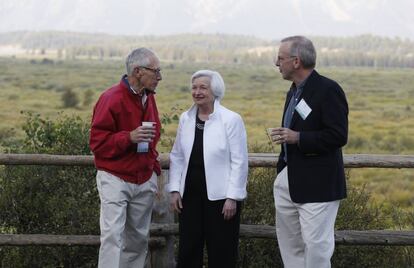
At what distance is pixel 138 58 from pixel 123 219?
2.95 feet

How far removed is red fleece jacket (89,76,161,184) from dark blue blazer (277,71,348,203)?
838 mm

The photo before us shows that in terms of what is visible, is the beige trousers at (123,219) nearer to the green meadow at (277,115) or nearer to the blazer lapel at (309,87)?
the blazer lapel at (309,87)

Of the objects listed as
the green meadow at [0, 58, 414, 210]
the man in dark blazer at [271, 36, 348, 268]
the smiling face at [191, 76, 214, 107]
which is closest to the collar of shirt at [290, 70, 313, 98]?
the man in dark blazer at [271, 36, 348, 268]

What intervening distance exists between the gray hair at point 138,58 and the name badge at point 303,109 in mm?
850

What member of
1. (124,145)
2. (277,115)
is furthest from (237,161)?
(277,115)

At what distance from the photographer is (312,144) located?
145 inches

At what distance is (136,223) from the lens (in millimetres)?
4117

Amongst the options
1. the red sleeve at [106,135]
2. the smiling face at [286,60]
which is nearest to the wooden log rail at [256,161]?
the red sleeve at [106,135]

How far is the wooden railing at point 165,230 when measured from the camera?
4574mm

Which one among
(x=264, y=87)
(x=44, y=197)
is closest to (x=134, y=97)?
(x=44, y=197)

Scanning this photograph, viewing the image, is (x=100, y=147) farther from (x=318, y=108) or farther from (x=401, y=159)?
(x=401, y=159)

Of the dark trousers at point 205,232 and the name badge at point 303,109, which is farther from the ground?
the name badge at point 303,109

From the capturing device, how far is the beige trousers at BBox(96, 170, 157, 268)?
396cm

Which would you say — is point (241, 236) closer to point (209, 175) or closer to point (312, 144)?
point (209, 175)
